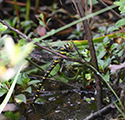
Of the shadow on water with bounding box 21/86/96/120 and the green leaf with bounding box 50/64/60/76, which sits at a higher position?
the green leaf with bounding box 50/64/60/76

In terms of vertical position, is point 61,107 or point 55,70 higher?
point 55,70

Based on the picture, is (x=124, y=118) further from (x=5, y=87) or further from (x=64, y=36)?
(x=64, y=36)

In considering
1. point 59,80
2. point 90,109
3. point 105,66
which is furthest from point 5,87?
point 105,66

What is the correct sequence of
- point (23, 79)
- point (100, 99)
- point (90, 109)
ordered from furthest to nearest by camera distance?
point (23, 79)
point (90, 109)
point (100, 99)

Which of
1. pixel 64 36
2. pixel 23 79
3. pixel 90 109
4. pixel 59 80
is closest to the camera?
pixel 90 109

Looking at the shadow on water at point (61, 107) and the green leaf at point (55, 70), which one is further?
→ the green leaf at point (55, 70)

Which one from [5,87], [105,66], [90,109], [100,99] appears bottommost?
[90,109]

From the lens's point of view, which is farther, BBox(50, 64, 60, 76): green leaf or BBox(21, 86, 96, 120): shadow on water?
BBox(50, 64, 60, 76): green leaf

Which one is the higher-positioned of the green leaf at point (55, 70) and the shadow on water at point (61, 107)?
the green leaf at point (55, 70)
